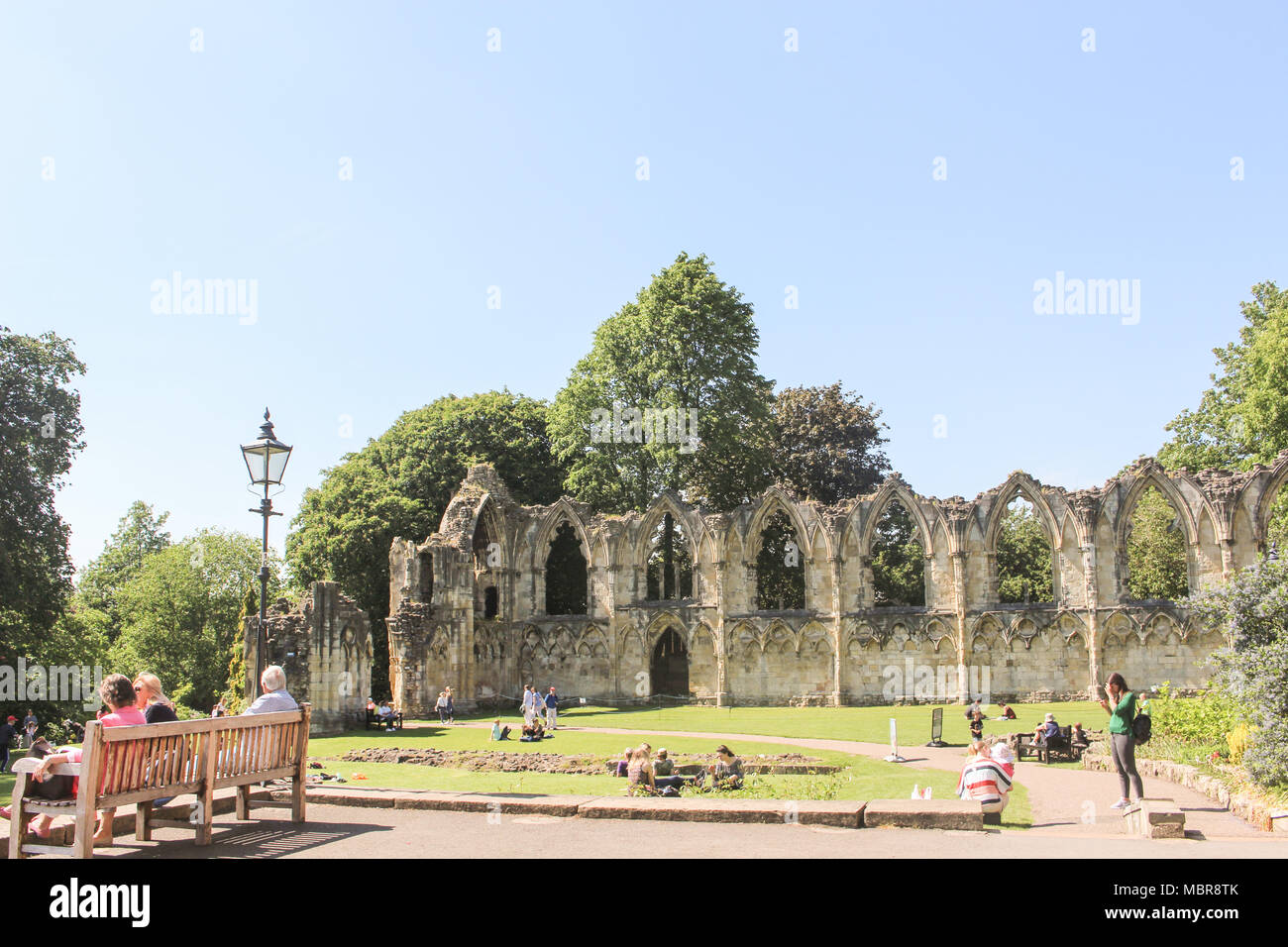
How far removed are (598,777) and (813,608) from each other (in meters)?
21.5

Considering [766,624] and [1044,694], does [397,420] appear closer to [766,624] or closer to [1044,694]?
[766,624]

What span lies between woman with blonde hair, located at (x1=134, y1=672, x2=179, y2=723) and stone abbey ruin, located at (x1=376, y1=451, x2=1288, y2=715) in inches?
935

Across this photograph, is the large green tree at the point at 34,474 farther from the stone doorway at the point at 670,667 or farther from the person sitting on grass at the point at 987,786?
the person sitting on grass at the point at 987,786

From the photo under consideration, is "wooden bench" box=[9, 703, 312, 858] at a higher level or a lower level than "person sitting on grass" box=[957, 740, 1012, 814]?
higher

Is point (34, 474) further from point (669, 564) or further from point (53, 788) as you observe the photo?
point (53, 788)

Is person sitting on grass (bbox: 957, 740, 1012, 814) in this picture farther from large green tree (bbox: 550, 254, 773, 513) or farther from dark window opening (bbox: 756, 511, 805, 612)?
dark window opening (bbox: 756, 511, 805, 612)

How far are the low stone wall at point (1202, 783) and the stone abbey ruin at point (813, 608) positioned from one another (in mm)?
17442

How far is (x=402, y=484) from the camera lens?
45.5m

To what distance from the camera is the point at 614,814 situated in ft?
32.3

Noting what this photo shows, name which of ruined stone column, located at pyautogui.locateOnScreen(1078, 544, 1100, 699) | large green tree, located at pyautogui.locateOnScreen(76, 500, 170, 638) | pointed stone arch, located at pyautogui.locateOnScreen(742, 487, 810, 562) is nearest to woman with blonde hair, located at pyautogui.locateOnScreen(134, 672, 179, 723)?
pointed stone arch, located at pyautogui.locateOnScreen(742, 487, 810, 562)

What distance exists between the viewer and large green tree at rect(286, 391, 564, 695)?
1667 inches

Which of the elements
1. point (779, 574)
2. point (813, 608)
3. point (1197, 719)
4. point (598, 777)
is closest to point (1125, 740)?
point (1197, 719)

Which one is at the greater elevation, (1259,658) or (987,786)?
(1259,658)
